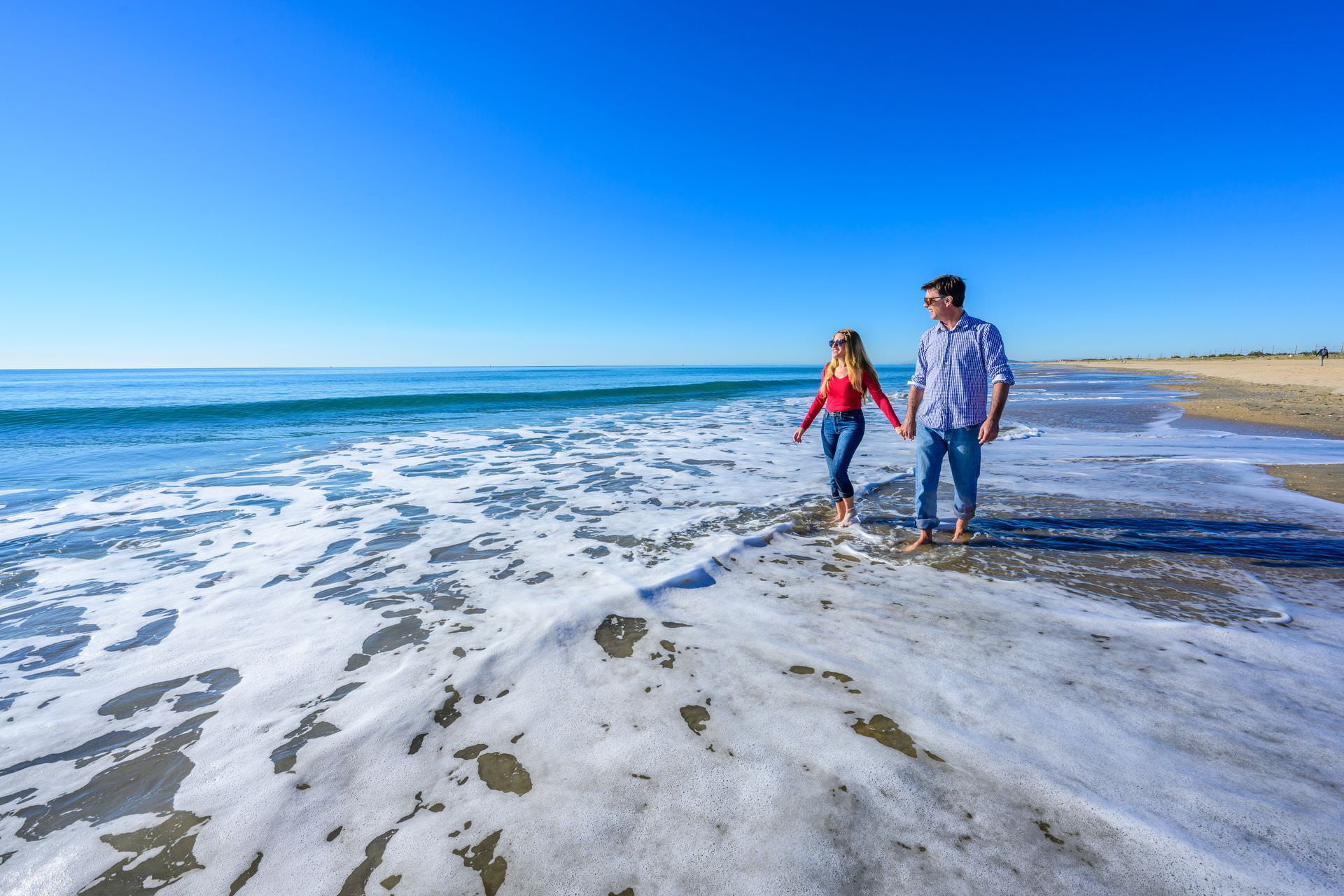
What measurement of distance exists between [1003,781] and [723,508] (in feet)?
13.6

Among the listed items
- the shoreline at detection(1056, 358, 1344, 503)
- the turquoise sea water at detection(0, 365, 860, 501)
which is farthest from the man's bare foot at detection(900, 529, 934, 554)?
the turquoise sea water at detection(0, 365, 860, 501)

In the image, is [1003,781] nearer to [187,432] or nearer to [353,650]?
[353,650]

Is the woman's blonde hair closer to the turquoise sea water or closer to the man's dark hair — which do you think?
the man's dark hair

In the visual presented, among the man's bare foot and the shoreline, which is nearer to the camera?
the man's bare foot

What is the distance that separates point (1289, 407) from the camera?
14.4 meters

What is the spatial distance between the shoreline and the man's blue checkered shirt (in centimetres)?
482

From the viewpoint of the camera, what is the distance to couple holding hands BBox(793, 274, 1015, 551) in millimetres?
4262

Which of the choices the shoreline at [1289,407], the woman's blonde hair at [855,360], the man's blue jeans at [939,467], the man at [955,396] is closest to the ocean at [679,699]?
the man's blue jeans at [939,467]

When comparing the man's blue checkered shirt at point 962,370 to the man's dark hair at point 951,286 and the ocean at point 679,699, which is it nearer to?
the man's dark hair at point 951,286

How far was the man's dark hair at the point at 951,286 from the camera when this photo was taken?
4.32m

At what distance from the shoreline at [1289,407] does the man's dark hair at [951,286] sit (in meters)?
5.19

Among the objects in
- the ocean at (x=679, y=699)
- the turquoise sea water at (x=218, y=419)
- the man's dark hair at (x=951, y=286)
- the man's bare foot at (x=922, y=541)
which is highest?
the man's dark hair at (x=951, y=286)

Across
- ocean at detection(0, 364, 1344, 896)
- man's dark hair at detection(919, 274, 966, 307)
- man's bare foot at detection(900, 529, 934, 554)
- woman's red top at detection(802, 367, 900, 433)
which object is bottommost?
ocean at detection(0, 364, 1344, 896)

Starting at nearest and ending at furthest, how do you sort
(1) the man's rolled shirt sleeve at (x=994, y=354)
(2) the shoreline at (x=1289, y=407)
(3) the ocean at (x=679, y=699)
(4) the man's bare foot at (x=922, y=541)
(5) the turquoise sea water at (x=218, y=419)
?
(3) the ocean at (x=679, y=699), (1) the man's rolled shirt sleeve at (x=994, y=354), (4) the man's bare foot at (x=922, y=541), (2) the shoreline at (x=1289, y=407), (5) the turquoise sea water at (x=218, y=419)
